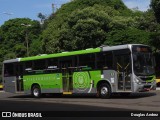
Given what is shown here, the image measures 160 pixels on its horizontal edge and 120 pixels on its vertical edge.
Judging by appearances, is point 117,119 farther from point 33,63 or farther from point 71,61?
point 33,63

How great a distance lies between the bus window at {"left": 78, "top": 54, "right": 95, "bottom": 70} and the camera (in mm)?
23703

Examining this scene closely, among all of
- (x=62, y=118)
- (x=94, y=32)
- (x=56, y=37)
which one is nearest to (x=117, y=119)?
(x=62, y=118)

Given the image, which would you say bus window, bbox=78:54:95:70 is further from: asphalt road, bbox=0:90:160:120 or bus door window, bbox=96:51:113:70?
asphalt road, bbox=0:90:160:120

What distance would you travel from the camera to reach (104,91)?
23297mm

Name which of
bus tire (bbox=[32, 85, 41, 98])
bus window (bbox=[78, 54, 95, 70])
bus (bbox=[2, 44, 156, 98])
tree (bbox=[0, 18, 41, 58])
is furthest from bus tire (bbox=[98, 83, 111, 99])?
tree (bbox=[0, 18, 41, 58])

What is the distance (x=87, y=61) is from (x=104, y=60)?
1.32 m

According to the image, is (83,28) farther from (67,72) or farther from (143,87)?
(143,87)

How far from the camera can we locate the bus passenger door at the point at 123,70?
22.0 meters

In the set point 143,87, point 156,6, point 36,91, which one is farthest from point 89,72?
point 156,6

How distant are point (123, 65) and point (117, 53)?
0.77 metres

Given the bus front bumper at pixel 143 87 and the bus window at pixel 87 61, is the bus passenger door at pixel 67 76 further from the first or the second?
the bus front bumper at pixel 143 87

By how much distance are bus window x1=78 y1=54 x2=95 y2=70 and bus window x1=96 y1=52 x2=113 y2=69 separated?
1.22 feet

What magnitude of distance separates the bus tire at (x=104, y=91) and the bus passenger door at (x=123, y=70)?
0.80 metres

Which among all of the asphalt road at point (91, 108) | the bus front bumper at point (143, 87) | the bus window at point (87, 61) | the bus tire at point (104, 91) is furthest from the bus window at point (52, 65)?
the bus front bumper at point (143, 87)
